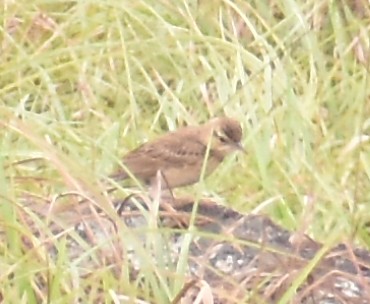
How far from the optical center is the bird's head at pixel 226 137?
4344mm

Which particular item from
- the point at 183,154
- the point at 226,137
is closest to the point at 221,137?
the point at 226,137

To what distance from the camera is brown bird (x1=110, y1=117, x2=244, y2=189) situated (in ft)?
13.9

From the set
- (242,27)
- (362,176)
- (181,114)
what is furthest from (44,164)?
(242,27)

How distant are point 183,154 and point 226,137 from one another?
6.0 inches

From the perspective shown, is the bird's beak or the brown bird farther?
the bird's beak

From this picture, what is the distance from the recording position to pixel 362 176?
454 centimetres

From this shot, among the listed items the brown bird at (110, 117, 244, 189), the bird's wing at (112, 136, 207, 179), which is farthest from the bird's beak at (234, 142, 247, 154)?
the bird's wing at (112, 136, 207, 179)

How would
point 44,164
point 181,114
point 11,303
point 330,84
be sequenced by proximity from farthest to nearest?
point 330,84 → point 181,114 → point 44,164 → point 11,303

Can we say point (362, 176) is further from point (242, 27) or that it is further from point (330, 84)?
point (242, 27)

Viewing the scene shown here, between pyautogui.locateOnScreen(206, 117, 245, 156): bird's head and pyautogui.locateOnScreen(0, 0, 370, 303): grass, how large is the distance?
0.04m

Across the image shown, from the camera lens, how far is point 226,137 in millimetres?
4355

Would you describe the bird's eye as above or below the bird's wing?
below

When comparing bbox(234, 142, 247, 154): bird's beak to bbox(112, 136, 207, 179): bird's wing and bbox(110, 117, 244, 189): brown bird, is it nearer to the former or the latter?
bbox(110, 117, 244, 189): brown bird

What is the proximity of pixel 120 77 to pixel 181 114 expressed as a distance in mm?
413
